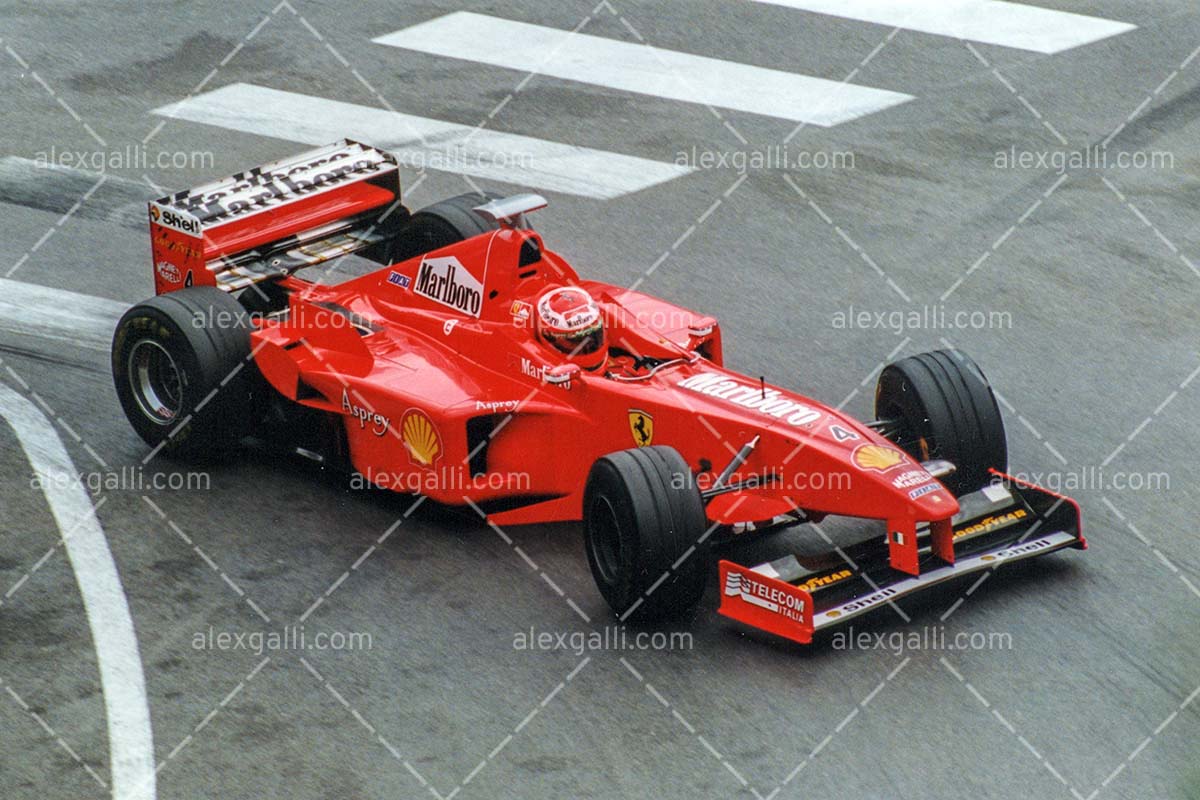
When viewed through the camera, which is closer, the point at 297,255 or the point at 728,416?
the point at 728,416

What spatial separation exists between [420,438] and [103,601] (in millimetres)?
1788

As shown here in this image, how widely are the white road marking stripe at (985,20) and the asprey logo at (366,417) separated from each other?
910 cm

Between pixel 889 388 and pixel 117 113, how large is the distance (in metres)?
8.64

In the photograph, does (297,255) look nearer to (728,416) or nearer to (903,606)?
(728,416)

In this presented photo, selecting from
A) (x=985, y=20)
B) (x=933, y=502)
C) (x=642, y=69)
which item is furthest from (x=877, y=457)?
(x=985, y=20)

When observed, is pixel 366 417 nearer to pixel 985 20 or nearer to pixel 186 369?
pixel 186 369

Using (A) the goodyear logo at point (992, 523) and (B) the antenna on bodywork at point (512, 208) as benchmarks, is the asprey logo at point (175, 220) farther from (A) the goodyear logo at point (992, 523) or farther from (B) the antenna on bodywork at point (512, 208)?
(A) the goodyear logo at point (992, 523)

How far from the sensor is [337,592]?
8.74m

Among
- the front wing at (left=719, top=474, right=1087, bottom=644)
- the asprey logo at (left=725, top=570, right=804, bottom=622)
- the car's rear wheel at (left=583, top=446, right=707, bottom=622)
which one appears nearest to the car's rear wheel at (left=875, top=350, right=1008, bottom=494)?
the front wing at (left=719, top=474, right=1087, bottom=644)

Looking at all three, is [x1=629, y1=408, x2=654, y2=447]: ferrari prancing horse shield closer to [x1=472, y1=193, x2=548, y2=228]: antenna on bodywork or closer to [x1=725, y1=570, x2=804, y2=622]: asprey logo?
[x1=725, y1=570, x2=804, y2=622]: asprey logo

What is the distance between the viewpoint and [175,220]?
34.1 ft

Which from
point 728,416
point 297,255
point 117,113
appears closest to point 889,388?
point 728,416

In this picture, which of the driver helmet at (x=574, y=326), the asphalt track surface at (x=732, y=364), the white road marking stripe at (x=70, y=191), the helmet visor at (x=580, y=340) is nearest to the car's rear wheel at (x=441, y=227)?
the asphalt track surface at (x=732, y=364)

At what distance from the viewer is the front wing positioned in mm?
7973
